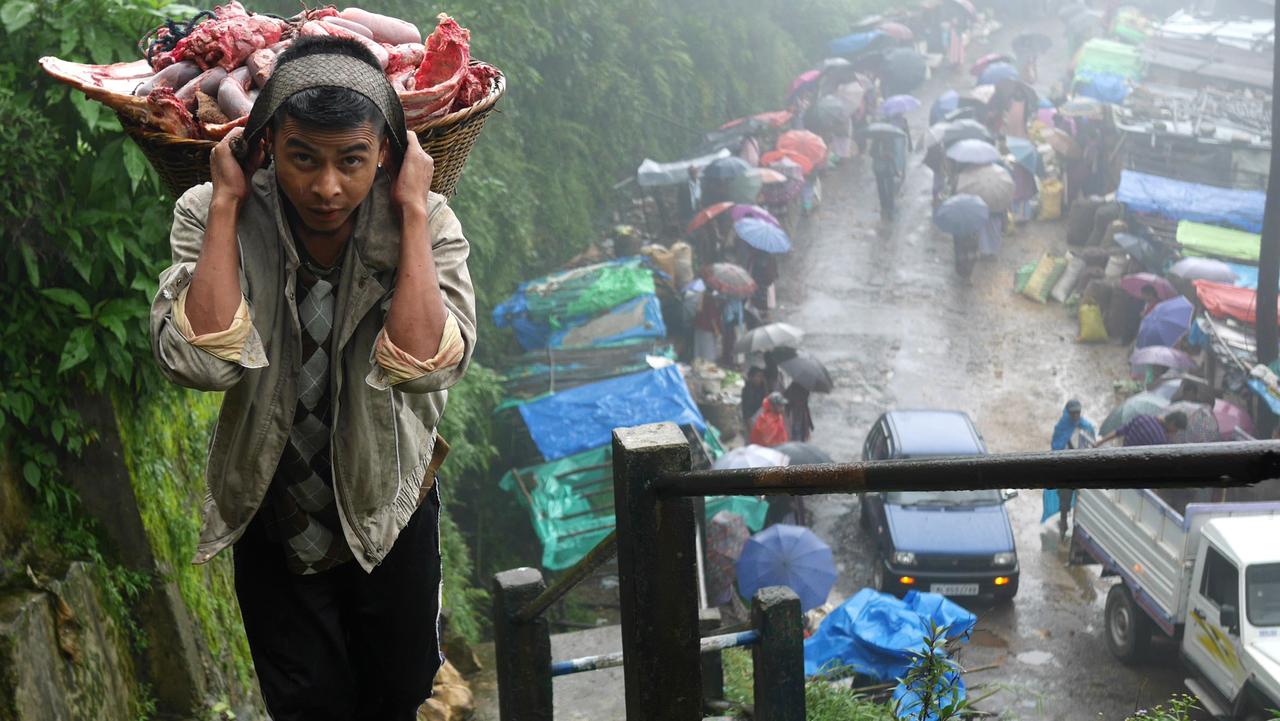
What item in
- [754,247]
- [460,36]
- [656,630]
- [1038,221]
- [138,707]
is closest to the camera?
[656,630]

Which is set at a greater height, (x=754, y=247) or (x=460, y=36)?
(x=460, y=36)

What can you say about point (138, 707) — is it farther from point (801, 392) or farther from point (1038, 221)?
point (1038, 221)

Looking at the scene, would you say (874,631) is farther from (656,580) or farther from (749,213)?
(749,213)

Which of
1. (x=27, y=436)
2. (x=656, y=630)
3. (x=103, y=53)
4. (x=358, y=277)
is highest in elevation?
(x=103, y=53)

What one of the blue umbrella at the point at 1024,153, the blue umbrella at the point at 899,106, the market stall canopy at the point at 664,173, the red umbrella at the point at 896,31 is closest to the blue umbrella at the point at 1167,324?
the blue umbrella at the point at 1024,153

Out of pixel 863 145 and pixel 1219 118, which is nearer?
pixel 1219 118

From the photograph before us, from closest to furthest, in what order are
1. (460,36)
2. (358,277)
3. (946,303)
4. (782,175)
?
1. (358,277)
2. (460,36)
3. (946,303)
4. (782,175)

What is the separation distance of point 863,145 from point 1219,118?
777cm

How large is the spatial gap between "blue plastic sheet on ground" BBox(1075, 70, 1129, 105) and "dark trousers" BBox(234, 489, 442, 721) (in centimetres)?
2805

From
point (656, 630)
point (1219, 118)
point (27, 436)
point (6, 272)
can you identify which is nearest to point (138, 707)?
point (27, 436)

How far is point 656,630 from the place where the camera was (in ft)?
8.19

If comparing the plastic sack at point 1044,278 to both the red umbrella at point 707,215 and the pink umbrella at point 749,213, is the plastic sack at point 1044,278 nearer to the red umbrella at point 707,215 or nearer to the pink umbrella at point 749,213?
the pink umbrella at point 749,213

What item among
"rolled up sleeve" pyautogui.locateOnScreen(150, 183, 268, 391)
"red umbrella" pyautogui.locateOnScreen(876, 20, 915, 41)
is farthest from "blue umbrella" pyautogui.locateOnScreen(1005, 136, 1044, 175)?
"rolled up sleeve" pyautogui.locateOnScreen(150, 183, 268, 391)

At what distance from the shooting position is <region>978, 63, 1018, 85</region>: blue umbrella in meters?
28.1
